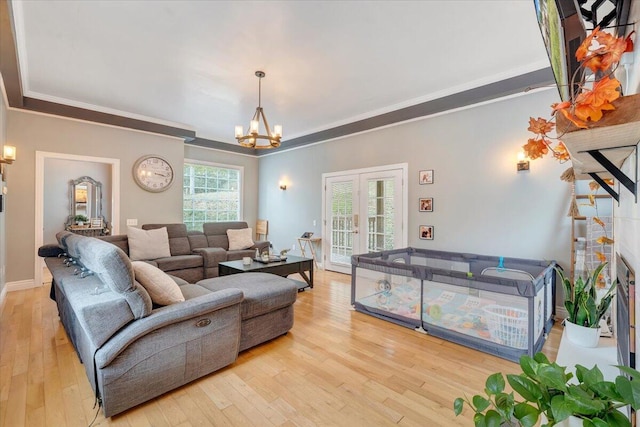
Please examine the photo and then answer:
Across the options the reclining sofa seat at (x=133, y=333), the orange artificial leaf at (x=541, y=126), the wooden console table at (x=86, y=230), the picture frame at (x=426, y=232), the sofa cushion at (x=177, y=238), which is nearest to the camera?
the orange artificial leaf at (x=541, y=126)

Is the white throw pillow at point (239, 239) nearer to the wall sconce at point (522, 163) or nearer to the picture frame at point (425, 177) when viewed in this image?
the picture frame at point (425, 177)

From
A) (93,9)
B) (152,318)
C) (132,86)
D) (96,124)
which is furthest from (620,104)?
(96,124)

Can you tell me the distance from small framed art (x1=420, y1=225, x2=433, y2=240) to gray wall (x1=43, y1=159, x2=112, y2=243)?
639 cm

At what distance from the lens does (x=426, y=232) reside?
14.5 feet

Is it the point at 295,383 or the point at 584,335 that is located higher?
the point at 584,335

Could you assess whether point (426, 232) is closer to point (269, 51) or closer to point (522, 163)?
point (522, 163)

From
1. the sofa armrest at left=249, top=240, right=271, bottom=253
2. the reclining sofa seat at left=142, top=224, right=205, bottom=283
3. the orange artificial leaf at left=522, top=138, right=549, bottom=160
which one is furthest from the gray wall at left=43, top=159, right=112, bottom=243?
the orange artificial leaf at left=522, top=138, right=549, bottom=160

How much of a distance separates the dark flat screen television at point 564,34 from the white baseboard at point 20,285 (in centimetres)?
639

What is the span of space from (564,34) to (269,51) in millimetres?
2718

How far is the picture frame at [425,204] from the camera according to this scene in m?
4.38

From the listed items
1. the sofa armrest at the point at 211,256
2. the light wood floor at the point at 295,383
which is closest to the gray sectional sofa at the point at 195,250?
the sofa armrest at the point at 211,256

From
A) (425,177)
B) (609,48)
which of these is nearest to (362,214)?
(425,177)

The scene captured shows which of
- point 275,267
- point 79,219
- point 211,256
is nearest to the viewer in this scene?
point 275,267

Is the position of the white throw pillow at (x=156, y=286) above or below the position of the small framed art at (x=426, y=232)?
below
